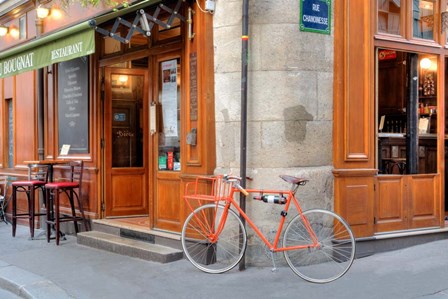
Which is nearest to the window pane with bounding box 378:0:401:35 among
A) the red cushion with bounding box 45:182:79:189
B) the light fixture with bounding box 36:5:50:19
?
the red cushion with bounding box 45:182:79:189

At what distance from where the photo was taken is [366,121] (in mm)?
7344

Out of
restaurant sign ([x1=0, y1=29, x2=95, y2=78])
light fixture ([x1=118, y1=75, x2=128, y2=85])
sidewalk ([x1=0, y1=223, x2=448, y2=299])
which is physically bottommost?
sidewalk ([x1=0, y1=223, x2=448, y2=299])

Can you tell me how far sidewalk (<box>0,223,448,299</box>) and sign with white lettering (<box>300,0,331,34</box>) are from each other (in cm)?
297

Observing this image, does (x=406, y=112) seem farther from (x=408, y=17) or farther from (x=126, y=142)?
(x=126, y=142)

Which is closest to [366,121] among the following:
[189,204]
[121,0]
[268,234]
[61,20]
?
[268,234]

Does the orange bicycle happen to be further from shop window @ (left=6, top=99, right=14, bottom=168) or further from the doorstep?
shop window @ (left=6, top=99, right=14, bottom=168)

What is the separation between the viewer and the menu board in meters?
9.69

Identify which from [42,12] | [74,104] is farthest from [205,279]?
[42,12]

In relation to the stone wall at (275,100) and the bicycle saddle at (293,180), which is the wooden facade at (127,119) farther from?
the bicycle saddle at (293,180)

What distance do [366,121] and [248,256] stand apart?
2.34 m

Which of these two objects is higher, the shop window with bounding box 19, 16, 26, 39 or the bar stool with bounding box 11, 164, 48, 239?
the shop window with bounding box 19, 16, 26, 39

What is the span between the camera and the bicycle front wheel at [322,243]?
20.1ft

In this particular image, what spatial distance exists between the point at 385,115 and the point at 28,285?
5.38 m

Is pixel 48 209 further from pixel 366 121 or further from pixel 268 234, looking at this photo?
pixel 366 121
